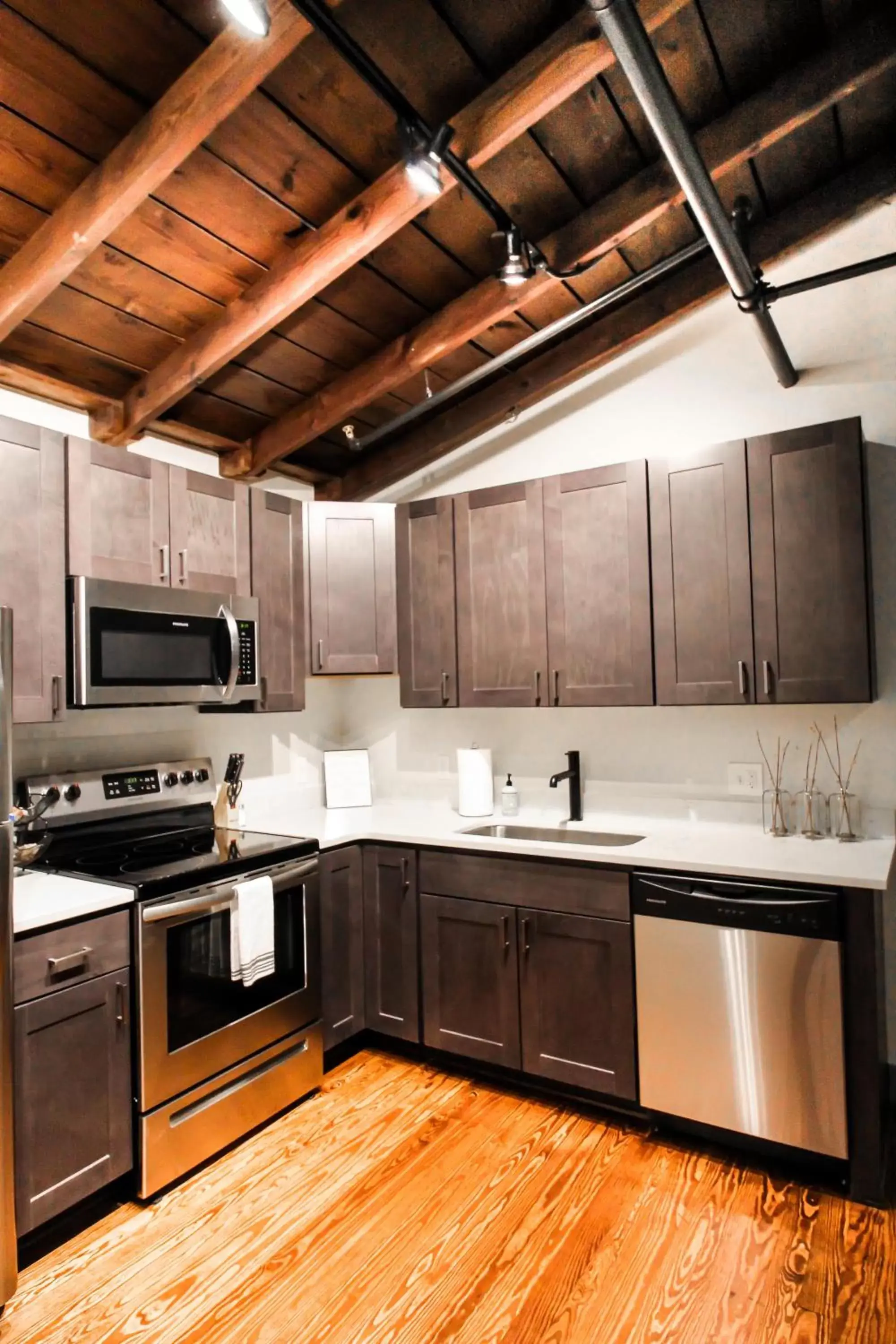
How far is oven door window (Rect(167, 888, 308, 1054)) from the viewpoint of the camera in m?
2.39

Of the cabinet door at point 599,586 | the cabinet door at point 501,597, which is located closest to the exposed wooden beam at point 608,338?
the cabinet door at point 501,597

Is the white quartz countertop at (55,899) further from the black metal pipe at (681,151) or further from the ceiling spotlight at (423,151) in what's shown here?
the black metal pipe at (681,151)

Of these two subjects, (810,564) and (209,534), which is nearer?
(810,564)

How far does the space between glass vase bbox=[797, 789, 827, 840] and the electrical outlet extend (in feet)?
0.57

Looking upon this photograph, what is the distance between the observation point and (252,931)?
2.58 m

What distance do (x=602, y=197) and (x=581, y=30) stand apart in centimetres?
77

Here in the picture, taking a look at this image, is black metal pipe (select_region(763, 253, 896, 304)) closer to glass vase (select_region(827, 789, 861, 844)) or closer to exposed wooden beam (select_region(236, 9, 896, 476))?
exposed wooden beam (select_region(236, 9, 896, 476))

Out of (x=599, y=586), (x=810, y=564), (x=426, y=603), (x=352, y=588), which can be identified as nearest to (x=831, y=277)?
(x=810, y=564)

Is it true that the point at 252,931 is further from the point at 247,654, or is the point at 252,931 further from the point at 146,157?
the point at 146,157

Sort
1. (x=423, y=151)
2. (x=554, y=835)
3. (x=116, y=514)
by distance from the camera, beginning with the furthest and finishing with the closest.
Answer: (x=554, y=835)
(x=116, y=514)
(x=423, y=151)

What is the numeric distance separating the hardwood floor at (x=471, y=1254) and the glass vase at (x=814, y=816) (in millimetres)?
1102

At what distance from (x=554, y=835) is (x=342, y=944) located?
955mm

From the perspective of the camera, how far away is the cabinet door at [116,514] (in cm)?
259

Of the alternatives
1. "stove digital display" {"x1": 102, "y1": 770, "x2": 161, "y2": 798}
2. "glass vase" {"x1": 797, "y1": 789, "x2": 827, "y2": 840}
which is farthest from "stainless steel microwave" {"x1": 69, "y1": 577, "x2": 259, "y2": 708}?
"glass vase" {"x1": 797, "y1": 789, "x2": 827, "y2": 840}
